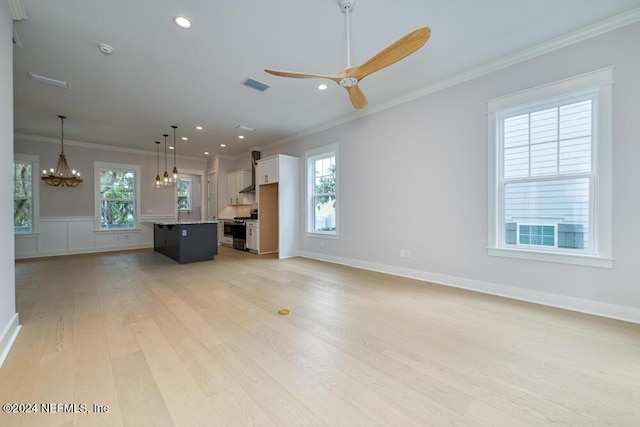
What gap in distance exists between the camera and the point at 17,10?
2.37m

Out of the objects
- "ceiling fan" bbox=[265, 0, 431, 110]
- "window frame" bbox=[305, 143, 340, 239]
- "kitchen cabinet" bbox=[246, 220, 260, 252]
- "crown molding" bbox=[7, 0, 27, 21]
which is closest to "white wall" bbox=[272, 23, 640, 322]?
"window frame" bbox=[305, 143, 340, 239]

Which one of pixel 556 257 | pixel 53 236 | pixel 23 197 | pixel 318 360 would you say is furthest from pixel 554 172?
pixel 23 197

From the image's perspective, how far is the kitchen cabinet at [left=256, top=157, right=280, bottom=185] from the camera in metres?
6.24

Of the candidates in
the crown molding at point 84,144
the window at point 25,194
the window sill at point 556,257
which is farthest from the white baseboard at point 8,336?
the crown molding at point 84,144

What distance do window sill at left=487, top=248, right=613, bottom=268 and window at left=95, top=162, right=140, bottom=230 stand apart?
9.07 metres

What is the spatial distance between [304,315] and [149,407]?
1536 mm

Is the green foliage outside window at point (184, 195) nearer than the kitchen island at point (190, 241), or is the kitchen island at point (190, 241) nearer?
the kitchen island at point (190, 241)

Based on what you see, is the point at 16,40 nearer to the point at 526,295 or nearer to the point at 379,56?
the point at 379,56

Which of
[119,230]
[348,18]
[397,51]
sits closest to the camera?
→ [397,51]

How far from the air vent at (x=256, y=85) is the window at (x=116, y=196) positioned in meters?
6.00

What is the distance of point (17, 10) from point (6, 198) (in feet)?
5.65

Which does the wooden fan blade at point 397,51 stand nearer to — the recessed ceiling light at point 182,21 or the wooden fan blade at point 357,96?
the wooden fan blade at point 357,96

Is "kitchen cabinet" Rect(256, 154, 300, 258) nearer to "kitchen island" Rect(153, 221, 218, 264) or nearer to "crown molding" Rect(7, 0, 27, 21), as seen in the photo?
"kitchen island" Rect(153, 221, 218, 264)

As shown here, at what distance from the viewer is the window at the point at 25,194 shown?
6.20 m
